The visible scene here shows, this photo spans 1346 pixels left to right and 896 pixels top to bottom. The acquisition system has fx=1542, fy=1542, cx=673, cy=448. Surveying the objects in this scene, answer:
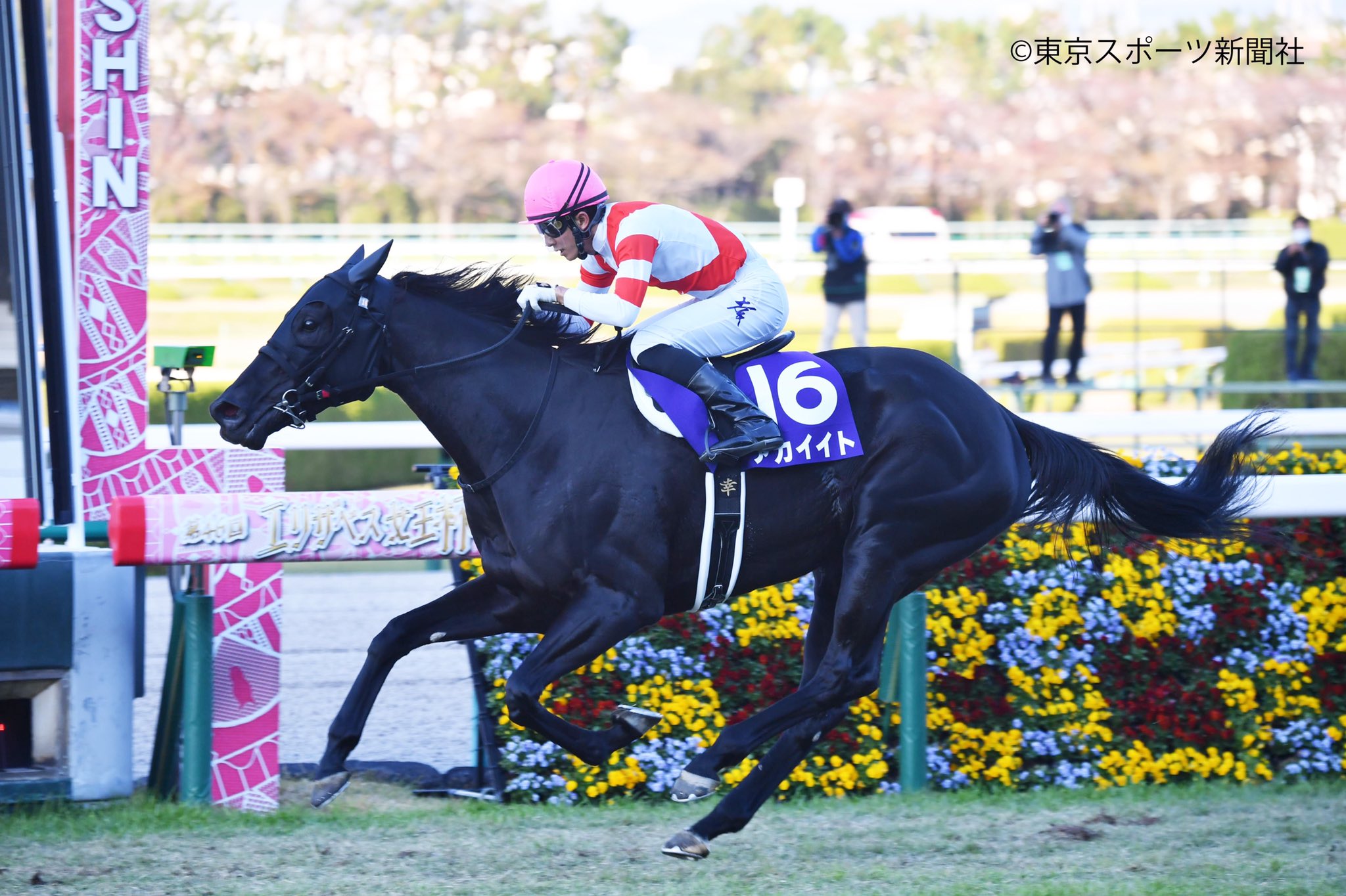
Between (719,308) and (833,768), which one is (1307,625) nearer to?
(833,768)

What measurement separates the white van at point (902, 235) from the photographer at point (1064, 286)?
13.1m

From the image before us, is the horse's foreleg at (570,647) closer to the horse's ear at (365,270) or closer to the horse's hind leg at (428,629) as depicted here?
the horse's hind leg at (428,629)

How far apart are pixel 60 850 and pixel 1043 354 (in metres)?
8.57

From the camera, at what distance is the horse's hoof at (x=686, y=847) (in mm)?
4125

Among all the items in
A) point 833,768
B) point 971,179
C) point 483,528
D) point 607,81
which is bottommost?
point 833,768

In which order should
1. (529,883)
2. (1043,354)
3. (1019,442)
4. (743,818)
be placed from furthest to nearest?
(1043,354) < (1019,442) < (743,818) < (529,883)

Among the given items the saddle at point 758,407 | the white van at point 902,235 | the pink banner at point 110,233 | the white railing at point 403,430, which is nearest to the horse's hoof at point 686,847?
the saddle at point 758,407

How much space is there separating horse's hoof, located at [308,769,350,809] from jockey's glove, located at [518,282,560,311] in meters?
1.36

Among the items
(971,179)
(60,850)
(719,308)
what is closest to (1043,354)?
(719,308)

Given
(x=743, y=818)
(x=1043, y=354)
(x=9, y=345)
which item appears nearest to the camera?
(x=743, y=818)

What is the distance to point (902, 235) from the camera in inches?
1158

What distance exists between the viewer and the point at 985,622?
5.27 m

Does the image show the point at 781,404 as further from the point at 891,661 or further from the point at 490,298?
the point at 891,661

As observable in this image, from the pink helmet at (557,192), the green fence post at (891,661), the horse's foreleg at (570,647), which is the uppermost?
the pink helmet at (557,192)
